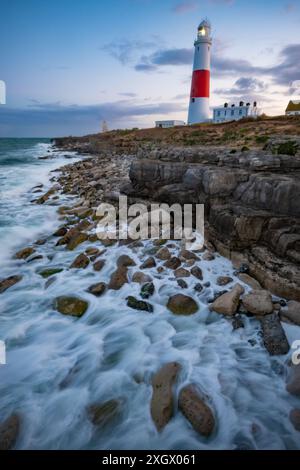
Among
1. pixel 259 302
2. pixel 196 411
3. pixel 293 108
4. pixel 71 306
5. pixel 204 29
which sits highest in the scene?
pixel 204 29

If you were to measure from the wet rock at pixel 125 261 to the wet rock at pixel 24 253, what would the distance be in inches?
95.7

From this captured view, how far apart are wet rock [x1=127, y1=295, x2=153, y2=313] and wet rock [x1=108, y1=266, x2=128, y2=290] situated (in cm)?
48

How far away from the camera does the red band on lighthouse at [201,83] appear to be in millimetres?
35119

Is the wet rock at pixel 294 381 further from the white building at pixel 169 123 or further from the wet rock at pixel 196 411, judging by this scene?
the white building at pixel 169 123

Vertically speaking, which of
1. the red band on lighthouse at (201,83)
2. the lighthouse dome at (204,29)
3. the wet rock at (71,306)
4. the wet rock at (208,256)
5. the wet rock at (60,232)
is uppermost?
the lighthouse dome at (204,29)

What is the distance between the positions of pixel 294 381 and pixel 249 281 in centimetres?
189

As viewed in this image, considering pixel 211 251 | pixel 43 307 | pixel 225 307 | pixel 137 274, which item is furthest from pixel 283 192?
pixel 43 307

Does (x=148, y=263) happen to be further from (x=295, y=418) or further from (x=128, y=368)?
(x=295, y=418)

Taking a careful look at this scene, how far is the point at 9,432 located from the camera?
2.71 metres

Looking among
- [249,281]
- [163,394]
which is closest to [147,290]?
[249,281]

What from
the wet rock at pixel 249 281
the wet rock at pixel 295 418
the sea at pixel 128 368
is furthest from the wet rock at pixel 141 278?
the wet rock at pixel 295 418

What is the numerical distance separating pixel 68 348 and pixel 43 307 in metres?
1.13

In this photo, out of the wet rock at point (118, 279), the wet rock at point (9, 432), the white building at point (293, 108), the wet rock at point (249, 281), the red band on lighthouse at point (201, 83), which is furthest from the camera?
the white building at point (293, 108)

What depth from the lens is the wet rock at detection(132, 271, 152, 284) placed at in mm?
5078
